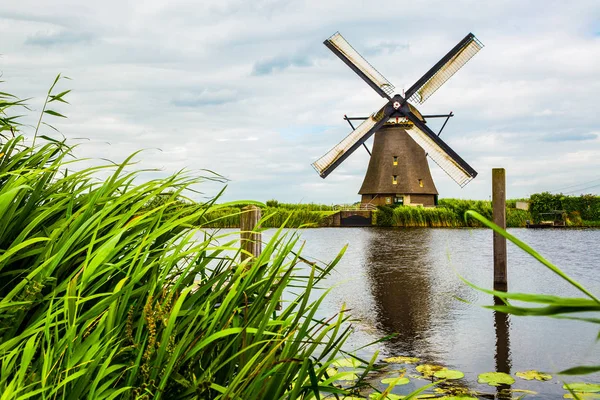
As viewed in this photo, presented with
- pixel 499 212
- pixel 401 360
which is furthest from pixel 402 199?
pixel 401 360

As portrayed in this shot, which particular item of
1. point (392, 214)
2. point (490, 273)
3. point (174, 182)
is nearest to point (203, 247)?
point (174, 182)

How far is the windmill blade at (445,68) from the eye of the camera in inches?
975

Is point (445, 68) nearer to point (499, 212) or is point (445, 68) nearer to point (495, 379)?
point (499, 212)

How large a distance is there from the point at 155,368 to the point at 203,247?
0.46m

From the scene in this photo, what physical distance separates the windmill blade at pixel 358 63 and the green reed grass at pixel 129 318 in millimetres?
25422

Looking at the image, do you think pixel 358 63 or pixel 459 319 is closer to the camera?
pixel 459 319

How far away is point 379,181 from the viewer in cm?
3409

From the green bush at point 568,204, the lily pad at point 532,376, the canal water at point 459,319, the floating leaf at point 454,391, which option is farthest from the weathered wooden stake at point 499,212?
the green bush at point 568,204

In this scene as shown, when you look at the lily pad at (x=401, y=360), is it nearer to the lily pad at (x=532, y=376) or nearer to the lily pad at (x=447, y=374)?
the lily pad at (x=447, y=374)

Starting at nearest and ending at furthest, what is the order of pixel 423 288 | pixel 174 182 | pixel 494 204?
pixel 174 182 → pixel 494 204 → pixel 423 288

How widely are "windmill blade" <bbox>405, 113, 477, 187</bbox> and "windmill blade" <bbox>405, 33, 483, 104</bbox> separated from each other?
1.20 metres

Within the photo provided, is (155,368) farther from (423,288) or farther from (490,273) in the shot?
(490,273)

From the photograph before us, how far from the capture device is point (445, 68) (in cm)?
2541

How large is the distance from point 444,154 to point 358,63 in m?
5.96
